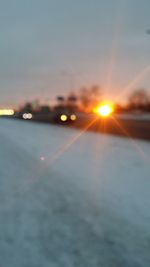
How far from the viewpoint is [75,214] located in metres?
10.5

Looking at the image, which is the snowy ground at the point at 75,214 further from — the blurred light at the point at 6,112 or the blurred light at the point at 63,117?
the blurred light at the point at 6,112

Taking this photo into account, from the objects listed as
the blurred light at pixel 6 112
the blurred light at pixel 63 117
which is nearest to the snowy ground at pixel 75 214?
the blurred light at pixel 63 117

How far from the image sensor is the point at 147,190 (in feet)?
42.4

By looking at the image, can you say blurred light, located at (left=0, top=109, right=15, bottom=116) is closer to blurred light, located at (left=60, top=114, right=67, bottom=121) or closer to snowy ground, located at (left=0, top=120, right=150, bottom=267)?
blurred light, located at (left=60, top=114, right=67, bottom=121)

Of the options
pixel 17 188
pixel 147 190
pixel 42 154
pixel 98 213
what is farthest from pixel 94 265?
pixel 42 154

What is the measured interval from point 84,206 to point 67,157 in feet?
36.2

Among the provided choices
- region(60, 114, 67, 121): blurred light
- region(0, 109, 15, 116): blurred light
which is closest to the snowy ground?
region(60, 114, 67, 121): blurred light

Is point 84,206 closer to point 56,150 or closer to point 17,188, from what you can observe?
point 17,188

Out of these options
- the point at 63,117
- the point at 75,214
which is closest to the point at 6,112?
the point at 63,117

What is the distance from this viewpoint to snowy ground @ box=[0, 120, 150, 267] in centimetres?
766

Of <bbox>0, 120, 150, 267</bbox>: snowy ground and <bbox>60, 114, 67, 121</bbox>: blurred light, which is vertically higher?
<bbox>60, 114, 67, 121</bbox>: blurred light

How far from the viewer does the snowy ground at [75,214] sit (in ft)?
25.1

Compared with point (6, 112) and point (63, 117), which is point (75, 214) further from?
point (6, 112)

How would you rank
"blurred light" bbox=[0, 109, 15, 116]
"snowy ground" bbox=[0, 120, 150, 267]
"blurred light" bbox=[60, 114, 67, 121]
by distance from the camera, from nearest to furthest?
"snowy ground" bbox=[0, 120, 150, 267], "blurred light" bbox=[60, 114, 67, 121], "blurred light" bbox=[0, 109, 15, 116]
